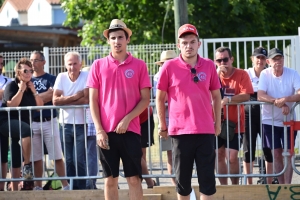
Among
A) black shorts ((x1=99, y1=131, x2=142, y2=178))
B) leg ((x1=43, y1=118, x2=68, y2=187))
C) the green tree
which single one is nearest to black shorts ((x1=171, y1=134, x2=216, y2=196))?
black shorts ((x1=99, y1=131, x2=142, y2=178))

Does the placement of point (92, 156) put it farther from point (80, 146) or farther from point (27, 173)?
point (27, 173)

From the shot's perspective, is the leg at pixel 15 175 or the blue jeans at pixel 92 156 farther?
the leg at pixel 15 175

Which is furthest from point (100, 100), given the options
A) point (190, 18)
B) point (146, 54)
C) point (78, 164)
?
point (190, 18)

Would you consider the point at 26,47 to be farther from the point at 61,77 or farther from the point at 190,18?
the point at 61,77

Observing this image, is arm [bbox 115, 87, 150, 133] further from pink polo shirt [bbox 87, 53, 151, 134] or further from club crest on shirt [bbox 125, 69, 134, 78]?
club crest on shirt [bbox 125, 69, 134, 78]

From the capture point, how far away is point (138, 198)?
738 centimetres

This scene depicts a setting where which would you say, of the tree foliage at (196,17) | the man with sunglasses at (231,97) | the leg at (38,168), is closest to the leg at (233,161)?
the man with sunglasses at (231,97)

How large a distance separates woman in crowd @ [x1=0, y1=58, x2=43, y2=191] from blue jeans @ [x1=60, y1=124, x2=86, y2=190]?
0.51 meters

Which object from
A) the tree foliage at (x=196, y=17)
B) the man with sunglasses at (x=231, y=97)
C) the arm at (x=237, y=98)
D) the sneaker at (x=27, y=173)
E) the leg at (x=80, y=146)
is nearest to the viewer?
the arm at (x=237, y=98)

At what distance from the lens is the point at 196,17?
821 inches

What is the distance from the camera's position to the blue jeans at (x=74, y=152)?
9352 millimetres

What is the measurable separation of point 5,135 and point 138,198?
2.85 m

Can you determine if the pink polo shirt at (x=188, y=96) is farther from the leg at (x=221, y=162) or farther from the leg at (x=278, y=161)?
the leg at (x=278, y=161)

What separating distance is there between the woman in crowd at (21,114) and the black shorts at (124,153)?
2225mm
